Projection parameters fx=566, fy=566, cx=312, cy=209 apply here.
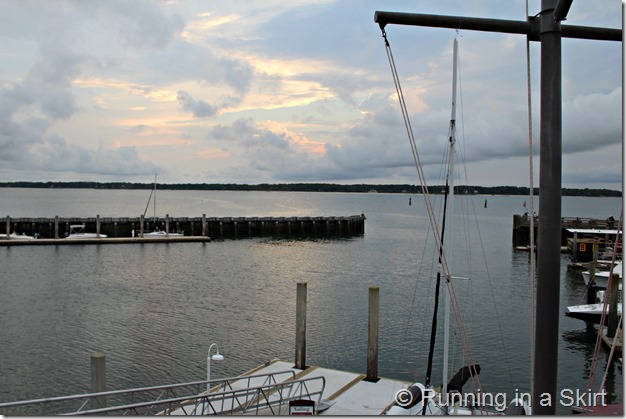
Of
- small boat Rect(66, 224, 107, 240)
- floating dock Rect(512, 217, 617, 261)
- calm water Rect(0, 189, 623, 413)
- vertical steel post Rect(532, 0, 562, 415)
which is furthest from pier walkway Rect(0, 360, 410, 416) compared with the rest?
small boat Rect(66, 224, 107, 240)

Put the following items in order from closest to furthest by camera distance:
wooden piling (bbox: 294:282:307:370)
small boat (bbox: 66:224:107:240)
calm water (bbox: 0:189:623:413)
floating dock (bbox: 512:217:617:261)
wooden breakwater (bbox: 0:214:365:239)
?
wooden piling (bbox: 294:282:307:370), calm water (bbox: 0:189:623:413), floating dock (bbox: 512:217:617:261), small boat (bbox: 66:224:107:240), wooden breakwater (bbox: 0:214:365:239)

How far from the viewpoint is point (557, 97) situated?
11.3ft

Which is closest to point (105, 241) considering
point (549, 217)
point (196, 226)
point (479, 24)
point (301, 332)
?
point (196, 226)

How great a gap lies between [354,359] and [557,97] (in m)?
22.6

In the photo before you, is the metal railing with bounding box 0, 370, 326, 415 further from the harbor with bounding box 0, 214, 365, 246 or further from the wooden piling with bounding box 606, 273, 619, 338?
the harbor with bounding box 0, 214, 365, 246

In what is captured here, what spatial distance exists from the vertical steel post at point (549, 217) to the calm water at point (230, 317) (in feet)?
59.0

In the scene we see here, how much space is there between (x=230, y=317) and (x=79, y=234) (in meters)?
44.9

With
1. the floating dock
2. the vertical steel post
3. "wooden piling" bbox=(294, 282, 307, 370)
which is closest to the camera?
the vertical steel post

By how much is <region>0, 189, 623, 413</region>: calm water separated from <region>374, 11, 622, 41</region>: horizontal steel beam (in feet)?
59.9

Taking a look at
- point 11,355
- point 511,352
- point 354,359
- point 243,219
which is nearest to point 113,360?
point 11,355

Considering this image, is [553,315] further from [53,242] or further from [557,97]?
[53,242]

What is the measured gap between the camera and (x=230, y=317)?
32.7 m

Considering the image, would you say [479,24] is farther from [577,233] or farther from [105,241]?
[105,241]

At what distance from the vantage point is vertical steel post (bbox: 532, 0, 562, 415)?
338cm
